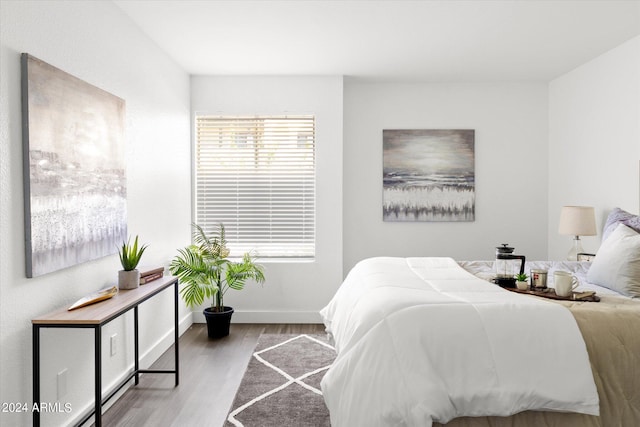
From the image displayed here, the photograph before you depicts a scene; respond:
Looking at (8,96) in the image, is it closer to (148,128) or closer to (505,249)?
(148,128)

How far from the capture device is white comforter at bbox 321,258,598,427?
1901 millimetres

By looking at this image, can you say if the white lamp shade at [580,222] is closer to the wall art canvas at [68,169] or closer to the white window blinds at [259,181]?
the white window blinds at [259,181]

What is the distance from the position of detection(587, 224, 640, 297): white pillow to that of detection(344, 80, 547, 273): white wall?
2.10 m

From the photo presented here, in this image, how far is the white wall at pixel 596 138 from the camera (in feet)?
12.5

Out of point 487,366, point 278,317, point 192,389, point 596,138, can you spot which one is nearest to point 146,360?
point 192,389

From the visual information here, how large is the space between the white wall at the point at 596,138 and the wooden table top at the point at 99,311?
3.97 meters

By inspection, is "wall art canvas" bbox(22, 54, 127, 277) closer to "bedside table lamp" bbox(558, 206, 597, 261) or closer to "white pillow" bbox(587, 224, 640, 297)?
"white pillow" bbox(587, 224, 640, 297)

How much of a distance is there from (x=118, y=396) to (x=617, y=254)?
3.47 meters

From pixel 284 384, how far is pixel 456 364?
1586 millimetres

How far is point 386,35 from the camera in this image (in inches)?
143

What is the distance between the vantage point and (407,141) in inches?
203

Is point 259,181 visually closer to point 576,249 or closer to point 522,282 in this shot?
point 522,282

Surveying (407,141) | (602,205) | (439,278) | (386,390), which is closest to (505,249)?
(439,278)

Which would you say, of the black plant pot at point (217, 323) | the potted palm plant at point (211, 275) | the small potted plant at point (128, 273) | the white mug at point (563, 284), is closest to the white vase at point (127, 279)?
the small potted plant at point (128, 273)
